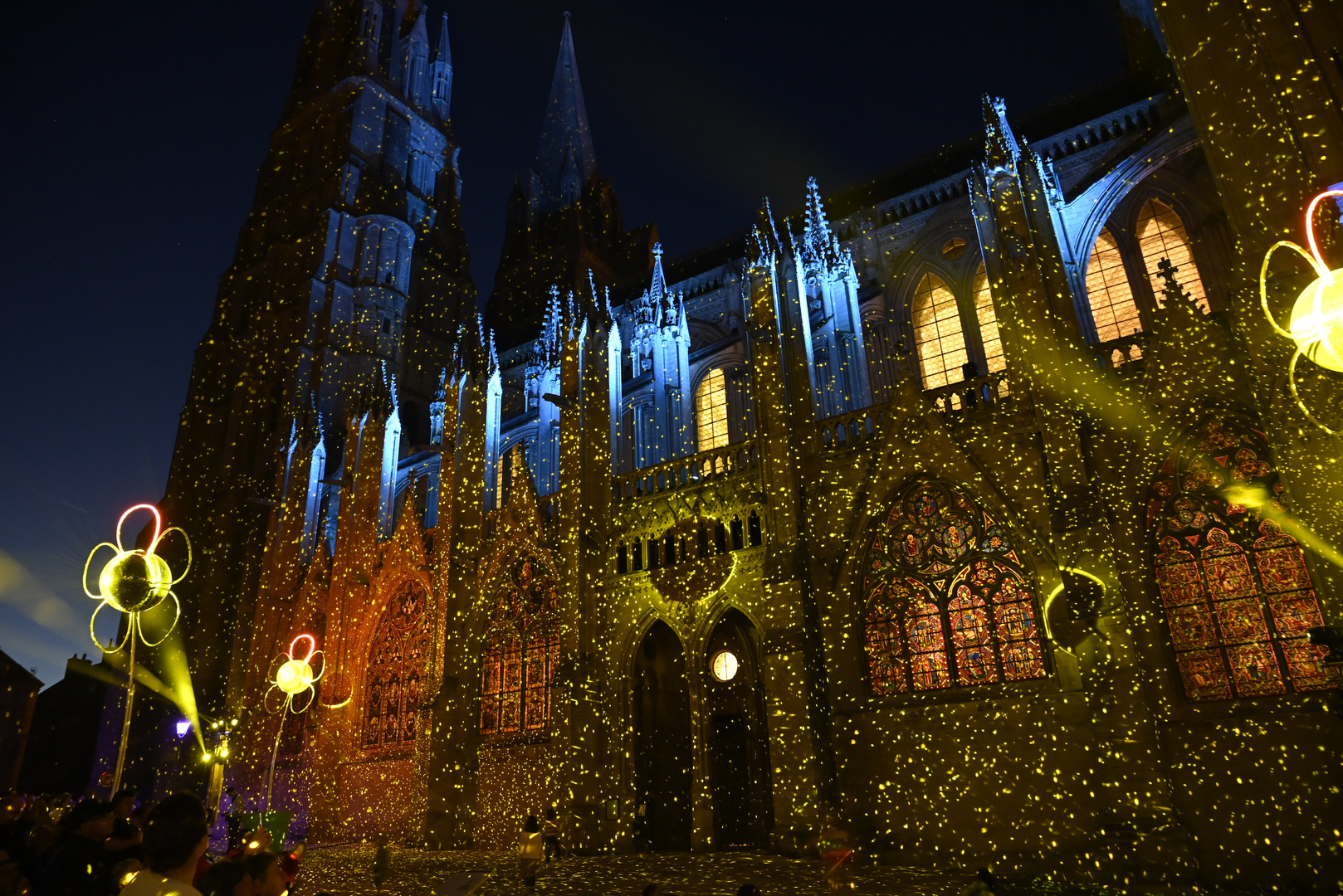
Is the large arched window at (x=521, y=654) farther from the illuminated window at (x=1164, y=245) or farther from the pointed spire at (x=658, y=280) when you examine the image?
the illuminated window at (x=1164, y=245)

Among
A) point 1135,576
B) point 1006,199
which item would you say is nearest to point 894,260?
point 1006,199

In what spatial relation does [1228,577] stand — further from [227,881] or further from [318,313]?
[318,313]

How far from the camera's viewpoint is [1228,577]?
11352 millimetres

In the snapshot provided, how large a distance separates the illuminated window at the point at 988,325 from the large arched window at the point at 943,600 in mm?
5353

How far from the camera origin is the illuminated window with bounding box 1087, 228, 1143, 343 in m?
17.1

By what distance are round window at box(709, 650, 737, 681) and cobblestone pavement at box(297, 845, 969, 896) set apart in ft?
10.2

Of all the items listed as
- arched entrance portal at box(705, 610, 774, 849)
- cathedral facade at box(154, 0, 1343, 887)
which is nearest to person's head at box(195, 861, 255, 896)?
cathedral facade at box(154, 0, 1343, 887)

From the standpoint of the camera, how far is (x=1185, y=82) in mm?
11961

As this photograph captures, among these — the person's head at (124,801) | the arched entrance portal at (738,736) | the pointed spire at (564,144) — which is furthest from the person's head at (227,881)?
the pointed spire at (564,144)

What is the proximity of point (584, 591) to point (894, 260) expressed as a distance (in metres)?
11.2

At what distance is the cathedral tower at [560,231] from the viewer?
3088cm

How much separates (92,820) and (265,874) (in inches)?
38.3

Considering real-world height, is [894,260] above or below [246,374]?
below

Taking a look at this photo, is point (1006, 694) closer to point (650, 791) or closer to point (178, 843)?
point (650, 791)
